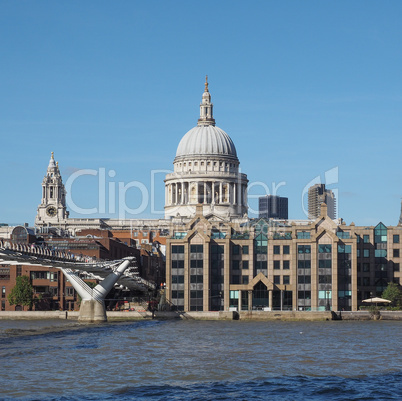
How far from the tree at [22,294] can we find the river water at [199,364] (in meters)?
31.0

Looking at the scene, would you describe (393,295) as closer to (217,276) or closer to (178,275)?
(217,276)

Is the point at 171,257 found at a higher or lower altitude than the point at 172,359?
higher

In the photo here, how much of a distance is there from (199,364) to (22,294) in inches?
2488

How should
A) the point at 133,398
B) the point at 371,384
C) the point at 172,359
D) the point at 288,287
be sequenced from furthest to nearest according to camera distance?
1. the point at 288,287
2. the point at 172,359
3. the point at 371,384
4. the point at 133,398

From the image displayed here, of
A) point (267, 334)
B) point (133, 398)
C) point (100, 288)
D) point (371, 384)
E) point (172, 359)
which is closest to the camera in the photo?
point (133, 398)

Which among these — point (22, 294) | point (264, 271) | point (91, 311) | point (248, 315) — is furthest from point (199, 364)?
point (22, 294)

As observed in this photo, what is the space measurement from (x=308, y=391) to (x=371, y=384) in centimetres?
394

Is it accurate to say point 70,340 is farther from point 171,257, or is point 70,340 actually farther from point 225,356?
point 171,257

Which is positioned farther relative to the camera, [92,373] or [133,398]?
[92,373]

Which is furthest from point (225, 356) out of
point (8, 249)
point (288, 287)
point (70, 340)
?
point (288, 287)

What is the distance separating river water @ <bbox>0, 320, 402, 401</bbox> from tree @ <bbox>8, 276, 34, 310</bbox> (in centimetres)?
3101

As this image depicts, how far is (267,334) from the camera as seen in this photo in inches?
3105

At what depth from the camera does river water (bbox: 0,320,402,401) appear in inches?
1759

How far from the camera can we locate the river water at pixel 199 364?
4469 centimetres
